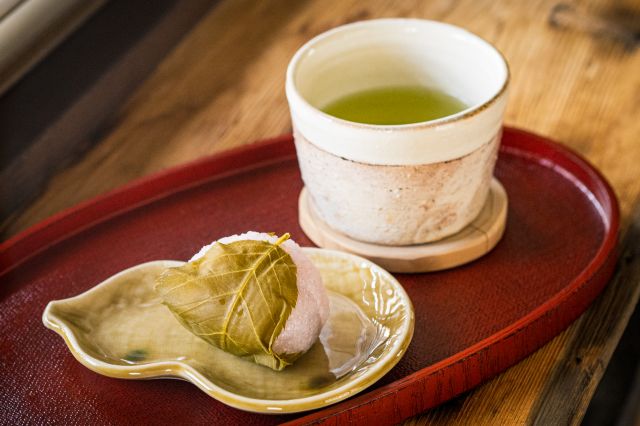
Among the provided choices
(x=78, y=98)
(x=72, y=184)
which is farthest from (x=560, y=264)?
(x=78, y=98)

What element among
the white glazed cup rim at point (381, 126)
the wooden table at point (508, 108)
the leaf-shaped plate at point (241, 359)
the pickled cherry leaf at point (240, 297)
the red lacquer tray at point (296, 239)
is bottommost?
the wooden table at point (508, 108)

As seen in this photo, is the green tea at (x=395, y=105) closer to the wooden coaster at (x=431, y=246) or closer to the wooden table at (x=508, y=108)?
the wooden coaster at (x=431, y=246)

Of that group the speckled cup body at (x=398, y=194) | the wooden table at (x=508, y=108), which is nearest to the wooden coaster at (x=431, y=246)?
the speckled cup body at (x=398, y=194)

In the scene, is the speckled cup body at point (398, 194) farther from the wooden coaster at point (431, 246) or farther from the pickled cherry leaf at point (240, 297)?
the pickled cherry leaf at point (240, 297)

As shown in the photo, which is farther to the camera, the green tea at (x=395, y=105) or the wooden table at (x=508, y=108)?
the green tea at (x=395, y=105)

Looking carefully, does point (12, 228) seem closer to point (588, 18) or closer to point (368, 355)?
point (368, 355)

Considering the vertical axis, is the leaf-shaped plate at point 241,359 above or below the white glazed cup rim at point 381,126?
below
